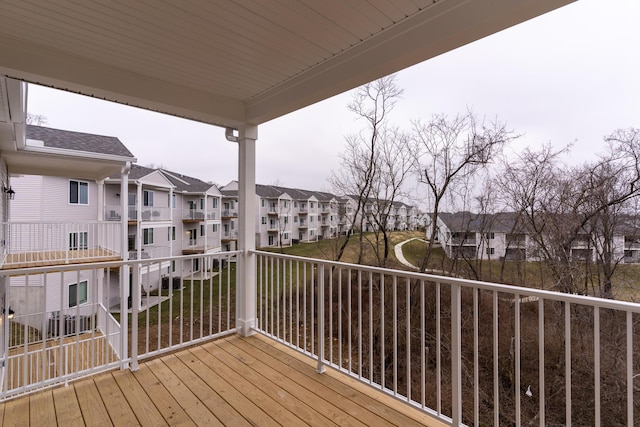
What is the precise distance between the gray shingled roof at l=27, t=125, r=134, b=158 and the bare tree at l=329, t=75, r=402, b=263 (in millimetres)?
5092

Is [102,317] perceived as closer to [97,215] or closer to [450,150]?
[97,215]

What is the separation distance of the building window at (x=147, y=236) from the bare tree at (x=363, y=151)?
18.5ft

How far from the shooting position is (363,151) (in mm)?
7254

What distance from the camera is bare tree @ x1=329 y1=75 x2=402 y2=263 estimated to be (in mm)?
6969

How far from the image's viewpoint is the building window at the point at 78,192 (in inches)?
332

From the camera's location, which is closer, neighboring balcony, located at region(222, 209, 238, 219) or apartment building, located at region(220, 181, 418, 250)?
neighboring balcony, located at region(222, 209, 238, 219)

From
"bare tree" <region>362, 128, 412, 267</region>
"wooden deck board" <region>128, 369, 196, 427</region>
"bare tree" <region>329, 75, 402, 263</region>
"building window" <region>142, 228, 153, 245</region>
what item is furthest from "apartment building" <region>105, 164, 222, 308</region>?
"wooden deck board" <region>128, 369, 196, 427</region>

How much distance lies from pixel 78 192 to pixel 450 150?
9.99m

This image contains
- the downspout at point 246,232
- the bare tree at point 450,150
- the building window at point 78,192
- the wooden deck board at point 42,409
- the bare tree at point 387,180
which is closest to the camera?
the wooden deck board at point 42,409

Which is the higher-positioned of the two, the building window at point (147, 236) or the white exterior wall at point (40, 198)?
the white exterior wall at point (40, 198)

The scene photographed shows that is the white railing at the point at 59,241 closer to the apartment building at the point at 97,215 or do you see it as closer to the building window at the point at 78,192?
the apartment building at the point at 97,215

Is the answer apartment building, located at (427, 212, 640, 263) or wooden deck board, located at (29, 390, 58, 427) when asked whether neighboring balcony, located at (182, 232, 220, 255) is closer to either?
wooden deck board, located at (29, 390, 58, 427)

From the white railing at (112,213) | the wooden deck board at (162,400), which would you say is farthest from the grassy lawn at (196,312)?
the white railing at (112,213)

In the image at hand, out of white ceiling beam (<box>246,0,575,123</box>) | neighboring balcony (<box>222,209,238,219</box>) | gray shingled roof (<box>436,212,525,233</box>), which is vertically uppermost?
white ceiling beam (<box>246,0,575,123</box>)
